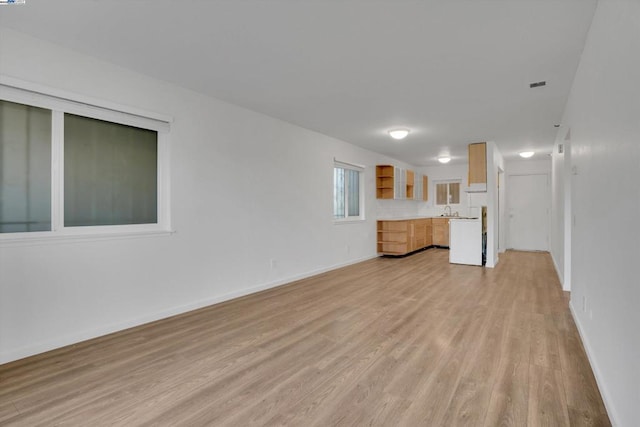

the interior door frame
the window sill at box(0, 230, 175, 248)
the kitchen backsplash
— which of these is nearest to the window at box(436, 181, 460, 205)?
the kitchen backsplash

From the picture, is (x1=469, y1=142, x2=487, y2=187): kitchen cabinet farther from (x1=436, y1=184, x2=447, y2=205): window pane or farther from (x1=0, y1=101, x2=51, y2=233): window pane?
(x1=0, y1=101, x2=51, y2=233): window pane

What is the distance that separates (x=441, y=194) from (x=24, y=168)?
1015 centimetres

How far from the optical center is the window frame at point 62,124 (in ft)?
8.66

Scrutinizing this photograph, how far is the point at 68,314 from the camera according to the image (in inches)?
113

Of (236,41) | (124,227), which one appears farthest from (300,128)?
(124,227)

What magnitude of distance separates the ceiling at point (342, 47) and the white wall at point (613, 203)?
1.67ft

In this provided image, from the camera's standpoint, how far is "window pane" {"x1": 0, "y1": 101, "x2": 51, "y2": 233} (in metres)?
2.63

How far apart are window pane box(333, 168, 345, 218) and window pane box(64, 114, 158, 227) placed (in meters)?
3.77

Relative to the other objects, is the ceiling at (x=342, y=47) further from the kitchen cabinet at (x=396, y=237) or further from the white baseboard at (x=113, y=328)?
the kitchen cabinet at (x=396, y=237)

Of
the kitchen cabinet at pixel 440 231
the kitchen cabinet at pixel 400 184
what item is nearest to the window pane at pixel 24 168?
the kitchen cabinet at pixel 400 184

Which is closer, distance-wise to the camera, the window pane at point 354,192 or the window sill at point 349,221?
the window sill at point 349,221

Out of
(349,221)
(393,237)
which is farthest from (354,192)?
(393,237)

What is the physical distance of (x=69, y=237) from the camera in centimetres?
290

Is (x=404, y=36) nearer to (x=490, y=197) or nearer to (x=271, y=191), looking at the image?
(x=271, y=191)
